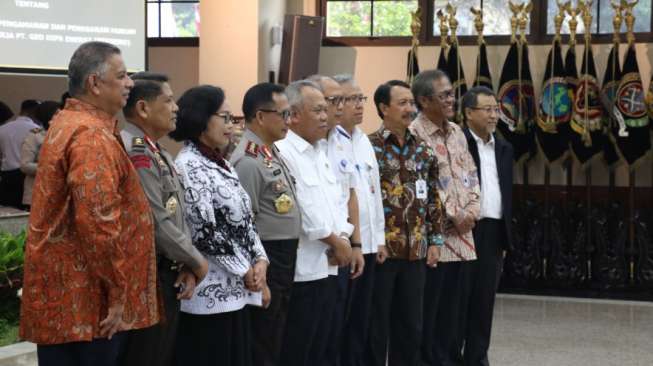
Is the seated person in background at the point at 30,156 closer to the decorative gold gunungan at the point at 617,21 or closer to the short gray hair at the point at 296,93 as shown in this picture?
→ the short gray hair at the point at 296,93

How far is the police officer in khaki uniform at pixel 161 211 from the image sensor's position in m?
3.05

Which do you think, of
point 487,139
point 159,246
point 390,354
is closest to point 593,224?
point 487,139

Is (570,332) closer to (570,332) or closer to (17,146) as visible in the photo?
(570,332)

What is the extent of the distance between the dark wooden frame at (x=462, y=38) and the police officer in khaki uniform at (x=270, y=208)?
498 cm

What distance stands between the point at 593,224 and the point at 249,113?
487 cm

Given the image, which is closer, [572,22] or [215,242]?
[215,242]

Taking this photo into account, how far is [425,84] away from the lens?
16.9 feet

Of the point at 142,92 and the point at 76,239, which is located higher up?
the point at 142,92

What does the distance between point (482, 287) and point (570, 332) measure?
5.10 feet

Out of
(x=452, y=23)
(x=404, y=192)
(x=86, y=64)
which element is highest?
(x=452, y=23)

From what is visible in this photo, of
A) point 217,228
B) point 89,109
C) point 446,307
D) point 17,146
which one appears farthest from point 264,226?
point 17,146

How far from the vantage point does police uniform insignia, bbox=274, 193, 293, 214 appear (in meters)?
3.75

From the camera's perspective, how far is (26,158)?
22.7ft

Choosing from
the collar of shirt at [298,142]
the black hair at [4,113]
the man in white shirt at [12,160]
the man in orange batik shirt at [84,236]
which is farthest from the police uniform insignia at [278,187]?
the black hair at [4,113]
